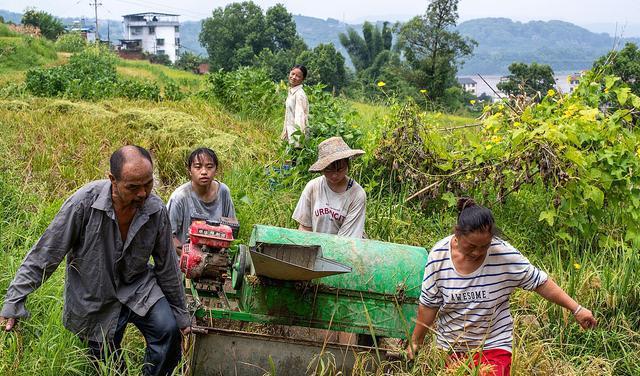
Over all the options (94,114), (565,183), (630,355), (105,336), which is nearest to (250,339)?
(105,336)

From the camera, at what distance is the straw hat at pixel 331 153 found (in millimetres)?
5004

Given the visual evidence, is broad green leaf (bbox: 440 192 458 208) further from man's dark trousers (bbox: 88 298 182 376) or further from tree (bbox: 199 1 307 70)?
tree (bbox: 199 1 307 70)

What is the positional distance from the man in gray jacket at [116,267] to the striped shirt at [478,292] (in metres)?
1.28

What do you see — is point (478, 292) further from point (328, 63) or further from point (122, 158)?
point (328, 63)

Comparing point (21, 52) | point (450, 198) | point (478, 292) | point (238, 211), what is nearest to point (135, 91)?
point (238, 211)

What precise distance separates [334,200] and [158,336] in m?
1.82

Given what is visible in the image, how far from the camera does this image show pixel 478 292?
12.3 ft

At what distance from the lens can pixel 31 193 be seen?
7.18 meters

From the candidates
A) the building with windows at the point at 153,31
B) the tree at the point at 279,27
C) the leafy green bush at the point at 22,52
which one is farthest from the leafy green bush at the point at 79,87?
the building with windows at the point at 153,31

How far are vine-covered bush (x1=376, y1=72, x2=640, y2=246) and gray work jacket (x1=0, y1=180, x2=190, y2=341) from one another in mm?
3418

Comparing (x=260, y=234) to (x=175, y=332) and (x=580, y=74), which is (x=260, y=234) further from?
(x=580, y=74)

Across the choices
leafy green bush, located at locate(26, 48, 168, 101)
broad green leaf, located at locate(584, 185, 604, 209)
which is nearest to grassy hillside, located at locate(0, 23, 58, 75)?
leafy green bush, located at locate(26, 48, 168, 101)

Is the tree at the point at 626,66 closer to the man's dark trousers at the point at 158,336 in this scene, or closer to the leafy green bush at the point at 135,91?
the man's dark trousers at the point at 158,336

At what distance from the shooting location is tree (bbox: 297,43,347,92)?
45906 mm
